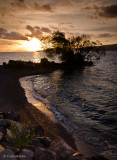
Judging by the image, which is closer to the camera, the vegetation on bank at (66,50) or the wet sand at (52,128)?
the wet sand at (52,128)

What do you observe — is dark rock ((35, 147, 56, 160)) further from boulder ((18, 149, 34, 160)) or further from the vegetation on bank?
the vegetation on bank

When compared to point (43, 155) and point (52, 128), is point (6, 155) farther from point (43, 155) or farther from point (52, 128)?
point (52, 128)

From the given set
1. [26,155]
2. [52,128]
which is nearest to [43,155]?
[26,155]

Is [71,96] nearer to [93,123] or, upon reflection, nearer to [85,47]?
[93,123]

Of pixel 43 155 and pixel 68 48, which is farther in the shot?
pixel 68 48

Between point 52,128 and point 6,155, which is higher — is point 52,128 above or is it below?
below

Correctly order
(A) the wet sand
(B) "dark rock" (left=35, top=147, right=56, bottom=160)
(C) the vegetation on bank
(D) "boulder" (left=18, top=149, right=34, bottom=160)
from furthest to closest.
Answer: (C) the vegetation on bank, (A) the wet sand, (B) "dark rock" (left=35, top=147, right=56, bottom=160), (D) "boulder" (left=18, top=149, right=34, bottom=160)

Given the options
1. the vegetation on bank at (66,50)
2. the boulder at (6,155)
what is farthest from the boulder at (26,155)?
the vegetation on bank at (66,50)

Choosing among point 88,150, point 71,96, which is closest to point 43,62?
point 71,96

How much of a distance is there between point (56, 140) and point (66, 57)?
46.3 meters

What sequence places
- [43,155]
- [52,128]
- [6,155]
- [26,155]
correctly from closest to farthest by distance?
[6,155] < [26,155] < [43,155] < [52,128]

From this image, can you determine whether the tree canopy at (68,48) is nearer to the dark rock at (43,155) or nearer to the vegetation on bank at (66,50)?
the vegetation on bank at (66,50)

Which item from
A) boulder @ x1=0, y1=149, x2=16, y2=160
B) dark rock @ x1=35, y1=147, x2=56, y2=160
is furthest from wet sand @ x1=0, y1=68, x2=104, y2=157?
boulder @ x1=0, y1=149, x2=16, y2=160

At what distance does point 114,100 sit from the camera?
16.1 meters
